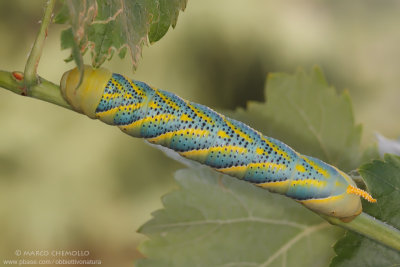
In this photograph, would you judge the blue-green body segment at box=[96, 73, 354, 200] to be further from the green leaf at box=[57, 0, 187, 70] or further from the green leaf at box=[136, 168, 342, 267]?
the green leaf at box=[136, 168, 342, 267]

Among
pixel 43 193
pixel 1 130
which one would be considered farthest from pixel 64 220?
pixel 1 130

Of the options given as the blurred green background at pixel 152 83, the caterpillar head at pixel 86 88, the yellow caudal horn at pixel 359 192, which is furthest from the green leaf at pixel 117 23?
the blurred green background at pixel 152 83

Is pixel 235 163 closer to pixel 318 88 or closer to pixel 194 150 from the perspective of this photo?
pixel 194 150

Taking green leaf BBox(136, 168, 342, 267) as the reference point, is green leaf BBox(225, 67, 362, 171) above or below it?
above

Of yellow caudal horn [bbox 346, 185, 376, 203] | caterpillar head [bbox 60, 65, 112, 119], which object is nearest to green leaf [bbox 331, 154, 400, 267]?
yellow caudal horn [bbox 346, 185, 376, 203]

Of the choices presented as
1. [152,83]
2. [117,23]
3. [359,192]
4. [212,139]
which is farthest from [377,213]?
[152,83]

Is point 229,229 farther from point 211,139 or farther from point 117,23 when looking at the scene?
point 117,23

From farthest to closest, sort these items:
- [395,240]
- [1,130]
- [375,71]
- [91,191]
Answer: [375,71]
[91,191]
[1,130]
[395,240]
